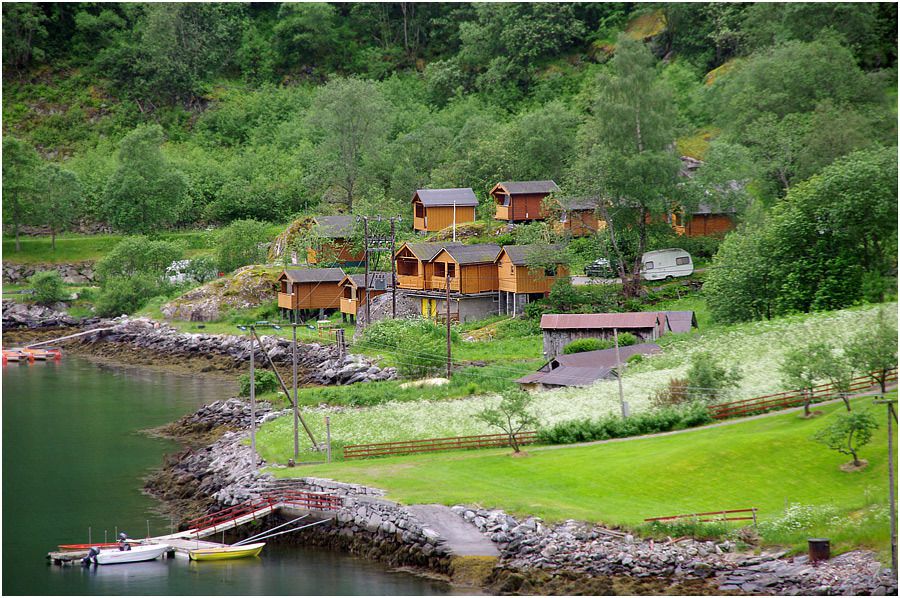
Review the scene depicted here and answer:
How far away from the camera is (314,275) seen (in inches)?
3189

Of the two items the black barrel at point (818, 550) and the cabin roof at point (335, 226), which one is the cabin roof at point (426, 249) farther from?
the black barrel at point (818, 550)

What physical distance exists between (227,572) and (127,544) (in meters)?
3.86

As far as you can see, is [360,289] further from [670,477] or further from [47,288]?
[670,477]

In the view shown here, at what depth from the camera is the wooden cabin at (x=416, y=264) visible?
75875 mm

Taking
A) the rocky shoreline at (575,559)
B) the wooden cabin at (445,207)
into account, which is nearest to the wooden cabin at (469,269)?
the wooden cabin at (445,207)

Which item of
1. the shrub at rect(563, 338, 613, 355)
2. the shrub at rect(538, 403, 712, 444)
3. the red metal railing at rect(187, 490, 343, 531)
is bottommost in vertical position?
the red metal railing at rect(187, 490, 343, 531)

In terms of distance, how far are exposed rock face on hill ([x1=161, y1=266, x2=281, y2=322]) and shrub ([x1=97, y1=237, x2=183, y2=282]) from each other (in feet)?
26.8

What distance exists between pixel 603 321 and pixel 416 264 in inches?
793

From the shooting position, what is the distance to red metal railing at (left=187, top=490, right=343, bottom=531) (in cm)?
4044

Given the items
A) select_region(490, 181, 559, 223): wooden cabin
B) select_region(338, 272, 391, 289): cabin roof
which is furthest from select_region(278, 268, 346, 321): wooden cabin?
select_region(490, 181, 559, 223): wooden cabin

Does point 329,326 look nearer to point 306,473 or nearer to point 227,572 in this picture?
point 306,473

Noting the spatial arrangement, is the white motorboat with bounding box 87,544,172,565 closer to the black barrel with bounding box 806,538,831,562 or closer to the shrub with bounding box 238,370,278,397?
the black barrel with bounding box 806,538,831,562

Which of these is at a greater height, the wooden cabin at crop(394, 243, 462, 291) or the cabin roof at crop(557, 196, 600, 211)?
the cabin roof at crop(557, 196, 600, 211)

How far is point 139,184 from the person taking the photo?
101m
